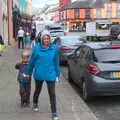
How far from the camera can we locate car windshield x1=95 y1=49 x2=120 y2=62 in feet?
36.3

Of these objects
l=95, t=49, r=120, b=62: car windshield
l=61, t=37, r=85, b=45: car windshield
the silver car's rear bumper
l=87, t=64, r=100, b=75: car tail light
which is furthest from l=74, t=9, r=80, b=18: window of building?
the silver car's rear bumper

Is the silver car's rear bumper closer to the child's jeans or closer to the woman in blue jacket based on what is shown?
the child's jeans

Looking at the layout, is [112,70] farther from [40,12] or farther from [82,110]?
[40,12]

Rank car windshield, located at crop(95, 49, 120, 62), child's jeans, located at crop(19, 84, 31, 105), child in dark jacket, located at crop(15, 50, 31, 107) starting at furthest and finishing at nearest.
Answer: car windshield, located at crop(95, 49, 120, 62), child's jeans, located at crop(19, 84, 31, 105), child in dark jacket, located at crop(15, 50, 31, 107)

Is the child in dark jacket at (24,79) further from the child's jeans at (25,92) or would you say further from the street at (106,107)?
the street at (106,107)

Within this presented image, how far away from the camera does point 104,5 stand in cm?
10081

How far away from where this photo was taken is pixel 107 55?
11.3m

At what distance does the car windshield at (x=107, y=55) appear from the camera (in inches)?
436

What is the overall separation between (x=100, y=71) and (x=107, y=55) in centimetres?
79

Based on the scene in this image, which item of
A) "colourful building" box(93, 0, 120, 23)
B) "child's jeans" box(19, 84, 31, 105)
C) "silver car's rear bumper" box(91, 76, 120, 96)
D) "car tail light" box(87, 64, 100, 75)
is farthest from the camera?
"colourful building" box(93, 0, 120, 23)

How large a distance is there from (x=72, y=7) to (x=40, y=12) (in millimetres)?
62354

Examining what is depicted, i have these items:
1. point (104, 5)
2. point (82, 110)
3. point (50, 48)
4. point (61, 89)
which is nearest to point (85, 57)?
point (61, 89)

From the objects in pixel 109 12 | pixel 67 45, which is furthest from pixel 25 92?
pixel 109 12

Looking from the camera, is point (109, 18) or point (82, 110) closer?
point (82, 110)
